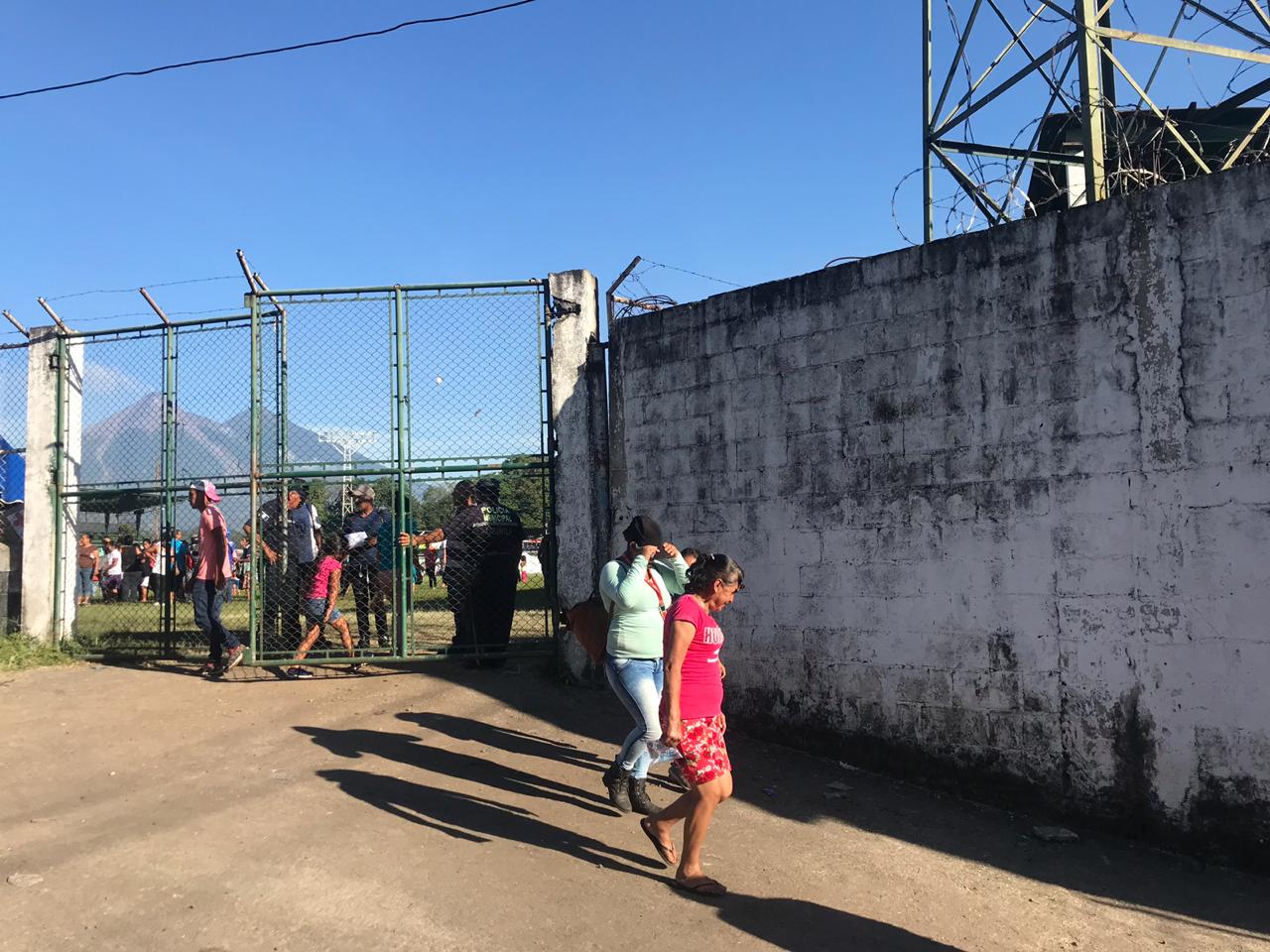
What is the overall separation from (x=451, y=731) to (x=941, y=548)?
3357 mm

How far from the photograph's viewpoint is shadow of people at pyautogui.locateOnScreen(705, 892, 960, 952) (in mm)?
3639

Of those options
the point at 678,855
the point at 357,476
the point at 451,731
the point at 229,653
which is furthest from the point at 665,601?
the point at 229,653

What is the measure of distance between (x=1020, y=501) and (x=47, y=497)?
316 inches

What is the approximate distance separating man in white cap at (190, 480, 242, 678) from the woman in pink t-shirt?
463 centimetres

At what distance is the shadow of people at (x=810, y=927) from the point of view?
11.9 feet

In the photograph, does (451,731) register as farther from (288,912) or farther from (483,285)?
(483,285)

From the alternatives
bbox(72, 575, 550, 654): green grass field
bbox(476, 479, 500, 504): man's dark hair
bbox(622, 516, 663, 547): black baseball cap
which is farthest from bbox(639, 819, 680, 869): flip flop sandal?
bbox(476, 479, 500, 504): man's dark hair

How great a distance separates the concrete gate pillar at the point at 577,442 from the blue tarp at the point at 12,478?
5493mm

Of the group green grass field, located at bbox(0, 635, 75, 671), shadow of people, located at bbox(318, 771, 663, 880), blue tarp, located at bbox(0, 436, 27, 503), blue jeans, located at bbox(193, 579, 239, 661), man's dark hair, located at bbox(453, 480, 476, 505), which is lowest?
shadow of people, located at bbox(318, 771, 663, 880)

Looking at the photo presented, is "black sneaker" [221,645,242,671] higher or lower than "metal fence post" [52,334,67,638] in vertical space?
lower

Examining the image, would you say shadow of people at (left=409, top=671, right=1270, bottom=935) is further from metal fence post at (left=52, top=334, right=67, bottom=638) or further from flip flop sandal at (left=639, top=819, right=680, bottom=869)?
metal fence post at (left=52, top=334, right=67, bottom=638)

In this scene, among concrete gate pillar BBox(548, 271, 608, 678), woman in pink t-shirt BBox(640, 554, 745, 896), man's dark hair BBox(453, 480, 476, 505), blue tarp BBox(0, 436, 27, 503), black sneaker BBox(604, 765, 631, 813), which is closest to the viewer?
woman in pink t-shirt BBox(640, 554, 745, 896)

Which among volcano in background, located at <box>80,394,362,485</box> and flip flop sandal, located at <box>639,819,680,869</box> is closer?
flip flop sandal, located at <box>639,819,680,869</box>

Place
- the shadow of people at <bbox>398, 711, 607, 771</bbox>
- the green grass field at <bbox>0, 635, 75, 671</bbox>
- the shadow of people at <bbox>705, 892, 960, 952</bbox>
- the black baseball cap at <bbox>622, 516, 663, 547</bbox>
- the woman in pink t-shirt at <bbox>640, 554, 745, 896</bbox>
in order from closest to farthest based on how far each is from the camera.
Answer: the shadow of people at <bbox>705, 892, 960, 952</bbox> < the woman in pink t-shirt at <bbox>640, 554, 745, 896</bbox> < the black baseball cap at <bbox>622, 516, 663, 547</bbox> < the shadow of people at <bbox>398, 711, 607, 771</bbox> < the green grass field at <bbox>0, 635, 75, 671</bbox>
